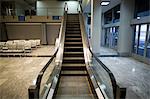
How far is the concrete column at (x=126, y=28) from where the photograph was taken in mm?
9609

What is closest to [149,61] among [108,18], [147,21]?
[147,21]

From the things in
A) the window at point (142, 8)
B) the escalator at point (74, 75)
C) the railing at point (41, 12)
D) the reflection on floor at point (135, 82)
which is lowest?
the reflection on floor at point (135, 82)

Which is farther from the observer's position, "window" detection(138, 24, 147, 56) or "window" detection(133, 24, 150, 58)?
"window" detection(138, 24, 147, 56)

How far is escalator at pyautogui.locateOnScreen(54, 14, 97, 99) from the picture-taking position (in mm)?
4119

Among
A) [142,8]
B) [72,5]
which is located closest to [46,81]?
[142,8]

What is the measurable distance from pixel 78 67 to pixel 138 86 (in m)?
2.21

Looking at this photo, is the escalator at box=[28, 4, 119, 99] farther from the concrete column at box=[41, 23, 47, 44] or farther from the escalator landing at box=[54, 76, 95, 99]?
the concrete column at box=[41, 23, 47, 44]

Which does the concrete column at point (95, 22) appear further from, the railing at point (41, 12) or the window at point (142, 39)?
the railing at point (41, 12)

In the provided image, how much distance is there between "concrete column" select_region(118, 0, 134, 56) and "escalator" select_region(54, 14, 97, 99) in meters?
3.14

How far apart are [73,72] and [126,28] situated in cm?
590

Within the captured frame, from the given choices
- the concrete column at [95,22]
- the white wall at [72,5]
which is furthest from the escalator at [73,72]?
the white wall at [72,5]

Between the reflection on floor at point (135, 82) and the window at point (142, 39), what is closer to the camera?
the reflection on floor at point (135, 82)

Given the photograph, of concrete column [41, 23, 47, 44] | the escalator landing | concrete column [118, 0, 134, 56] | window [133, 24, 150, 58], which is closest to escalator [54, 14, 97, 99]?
the escalator landing

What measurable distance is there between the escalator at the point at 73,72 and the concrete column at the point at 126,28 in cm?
314
